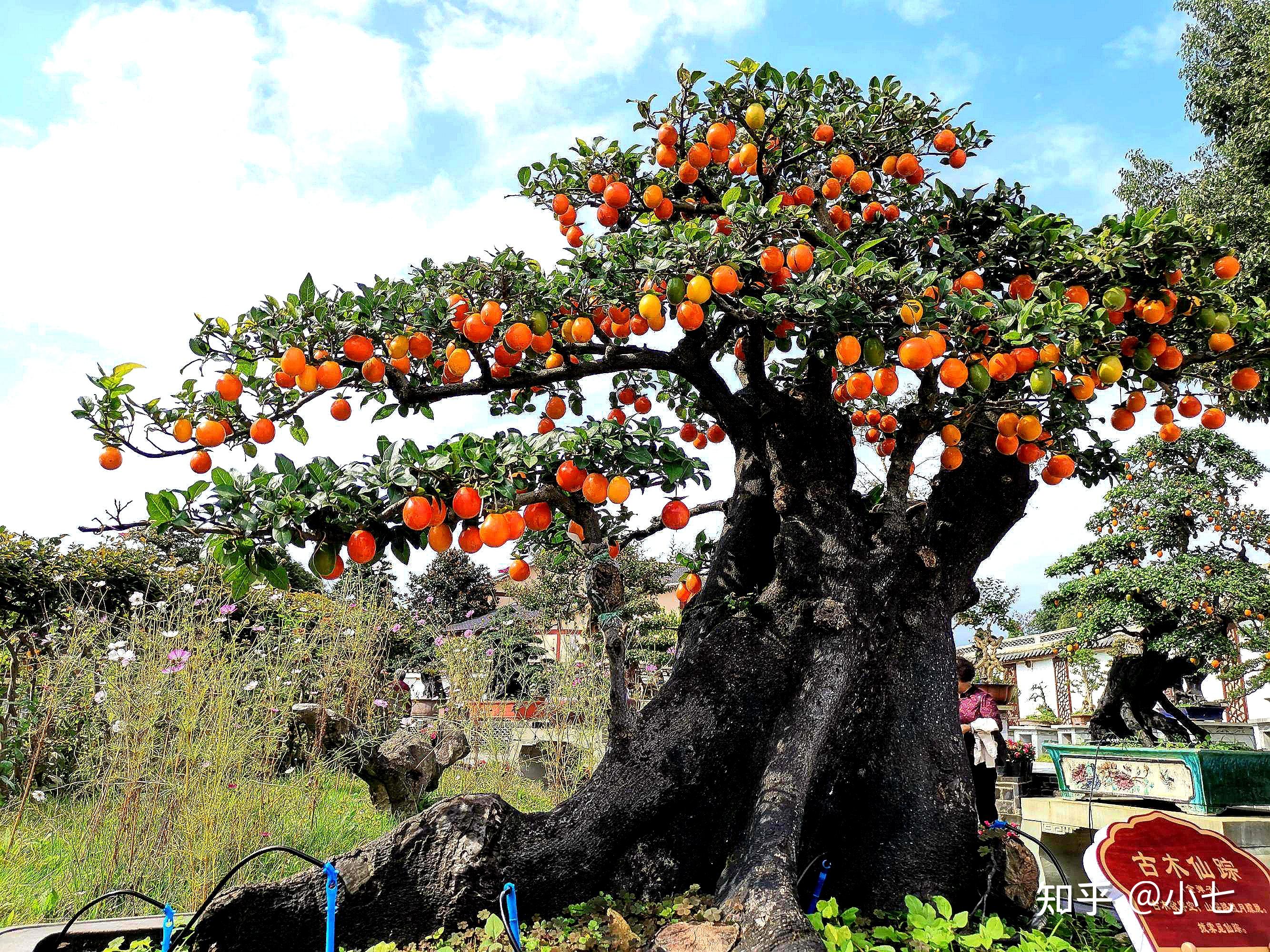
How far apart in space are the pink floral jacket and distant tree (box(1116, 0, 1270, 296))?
18.3ft

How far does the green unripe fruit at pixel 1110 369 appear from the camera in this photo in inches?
102

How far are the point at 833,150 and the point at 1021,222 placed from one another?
2.65 feet

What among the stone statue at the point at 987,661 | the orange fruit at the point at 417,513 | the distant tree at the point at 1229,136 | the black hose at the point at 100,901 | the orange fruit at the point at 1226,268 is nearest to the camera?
the black hose at the point at 100,901

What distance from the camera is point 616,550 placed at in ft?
8.93

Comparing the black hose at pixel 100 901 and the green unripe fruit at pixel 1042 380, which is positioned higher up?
the green unripe fruit at pixel 1042 380

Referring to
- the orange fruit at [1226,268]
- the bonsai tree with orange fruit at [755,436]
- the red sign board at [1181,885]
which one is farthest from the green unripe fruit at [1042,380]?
the red sign board at [1181,885]

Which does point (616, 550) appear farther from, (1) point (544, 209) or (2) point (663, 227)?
(1) point (544, 209)

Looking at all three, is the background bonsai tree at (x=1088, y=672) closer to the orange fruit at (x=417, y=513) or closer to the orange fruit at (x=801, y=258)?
the orange fruit at (x=801, y=258)

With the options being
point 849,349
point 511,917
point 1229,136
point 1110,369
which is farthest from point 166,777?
point 1229,136

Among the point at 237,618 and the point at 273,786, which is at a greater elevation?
the point at 237,618

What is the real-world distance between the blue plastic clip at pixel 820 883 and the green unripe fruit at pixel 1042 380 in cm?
172

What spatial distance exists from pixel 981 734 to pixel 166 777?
449cm

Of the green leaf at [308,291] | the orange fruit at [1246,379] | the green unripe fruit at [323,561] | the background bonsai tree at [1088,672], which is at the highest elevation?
the green leaf at [308,291]

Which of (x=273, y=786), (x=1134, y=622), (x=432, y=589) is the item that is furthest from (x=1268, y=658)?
(x=432, y=589)
